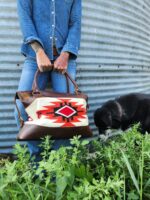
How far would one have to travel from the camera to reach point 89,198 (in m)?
1.42

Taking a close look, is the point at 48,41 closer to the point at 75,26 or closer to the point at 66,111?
the point at 75,26

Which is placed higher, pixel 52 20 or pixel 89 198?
pixel 52 20

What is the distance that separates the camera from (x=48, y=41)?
3.37 meters

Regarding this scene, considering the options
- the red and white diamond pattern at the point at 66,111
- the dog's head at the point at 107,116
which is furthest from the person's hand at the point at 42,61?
the dog's head at the point at 107,116

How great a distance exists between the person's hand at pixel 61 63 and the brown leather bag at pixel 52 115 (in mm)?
287

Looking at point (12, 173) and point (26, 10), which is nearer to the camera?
point (12, 173)

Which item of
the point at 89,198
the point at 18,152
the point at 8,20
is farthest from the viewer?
the point at 8,20

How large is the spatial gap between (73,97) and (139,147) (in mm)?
972

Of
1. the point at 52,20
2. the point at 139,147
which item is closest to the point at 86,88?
the point at 52,20

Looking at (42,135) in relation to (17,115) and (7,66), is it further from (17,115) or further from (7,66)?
(7,66)

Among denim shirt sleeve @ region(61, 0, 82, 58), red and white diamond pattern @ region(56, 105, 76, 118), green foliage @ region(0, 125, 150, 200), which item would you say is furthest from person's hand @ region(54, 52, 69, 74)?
green foliage @ region(0, 125, 150, 200)

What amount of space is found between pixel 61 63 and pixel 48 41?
26 cm

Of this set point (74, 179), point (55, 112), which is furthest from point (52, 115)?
point (74, 179)

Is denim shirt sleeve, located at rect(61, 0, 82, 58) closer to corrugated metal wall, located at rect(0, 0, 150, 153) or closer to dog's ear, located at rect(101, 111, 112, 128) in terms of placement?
corrugated metal wall, located at rect(0, 0, 150, 153)
